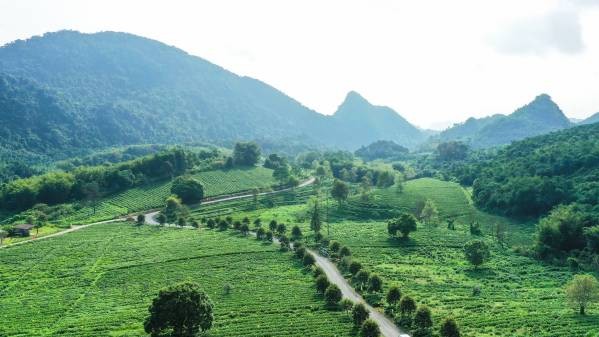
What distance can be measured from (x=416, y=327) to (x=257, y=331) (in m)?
18.0

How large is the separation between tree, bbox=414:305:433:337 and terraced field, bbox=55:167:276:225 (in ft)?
309

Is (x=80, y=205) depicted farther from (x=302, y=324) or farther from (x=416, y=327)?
(x=416, y=327)

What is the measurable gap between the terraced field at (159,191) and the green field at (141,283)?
70.8 feet

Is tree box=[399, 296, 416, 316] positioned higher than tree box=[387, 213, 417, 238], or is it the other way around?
tree box=[387, 213, 417, 238]

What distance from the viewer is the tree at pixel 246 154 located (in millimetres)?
185750

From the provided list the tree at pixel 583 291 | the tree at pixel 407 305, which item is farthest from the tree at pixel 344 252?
the tree at pixel 583 291

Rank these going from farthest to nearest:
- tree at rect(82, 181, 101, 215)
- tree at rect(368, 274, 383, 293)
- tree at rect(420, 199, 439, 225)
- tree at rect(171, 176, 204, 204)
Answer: tree at rect(171, 176, 204, 204)
tree at rect(82, 181, 101, 215)
tree at rect(420, 199, 439, 225)
tree at rect(368, 274, 383, 293)

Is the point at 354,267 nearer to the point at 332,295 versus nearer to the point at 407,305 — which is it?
the point at 332,295

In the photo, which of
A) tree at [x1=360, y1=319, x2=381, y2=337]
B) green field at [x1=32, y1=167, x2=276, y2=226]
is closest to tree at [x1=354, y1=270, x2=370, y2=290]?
tree at [x1=360, y1=319, x2=381, y2=337]

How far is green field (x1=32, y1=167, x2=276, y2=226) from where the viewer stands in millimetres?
123969

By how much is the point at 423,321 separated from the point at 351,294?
15.4 metres

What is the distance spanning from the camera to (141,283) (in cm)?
7075

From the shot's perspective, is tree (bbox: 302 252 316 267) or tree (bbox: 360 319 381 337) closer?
tree (bbox: 360 319 381 337)

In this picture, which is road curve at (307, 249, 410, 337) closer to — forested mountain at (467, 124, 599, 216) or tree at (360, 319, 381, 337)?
tree at (360, 319, 381, 337)
